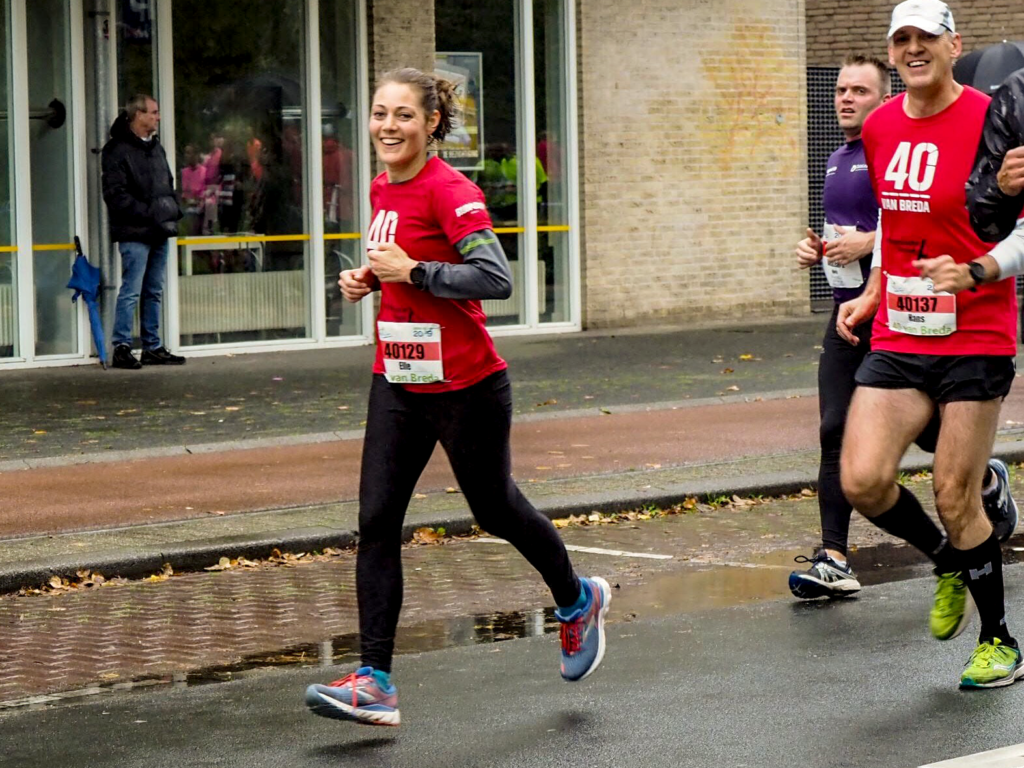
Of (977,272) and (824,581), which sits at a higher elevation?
(977,272)

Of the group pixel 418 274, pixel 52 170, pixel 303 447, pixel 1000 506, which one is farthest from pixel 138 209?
pixel 418 274

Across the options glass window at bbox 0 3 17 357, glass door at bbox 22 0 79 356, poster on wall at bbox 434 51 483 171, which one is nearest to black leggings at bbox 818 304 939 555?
glass window at bbox 0 3 17 357

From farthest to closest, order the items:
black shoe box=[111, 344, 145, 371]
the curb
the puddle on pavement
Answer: black shoe box=[111, 344, 145, 371] → the curb → the puddle on pavement

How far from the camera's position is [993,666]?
5.88 meters

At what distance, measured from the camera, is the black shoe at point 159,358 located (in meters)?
16.3

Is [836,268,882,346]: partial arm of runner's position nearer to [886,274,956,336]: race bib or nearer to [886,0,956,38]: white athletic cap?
[886,274,956,336]: race bib

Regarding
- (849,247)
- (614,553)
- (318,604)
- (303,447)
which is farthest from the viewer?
(303,447)

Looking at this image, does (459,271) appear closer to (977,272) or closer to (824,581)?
(977,272)

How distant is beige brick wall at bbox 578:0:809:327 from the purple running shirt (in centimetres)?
1188

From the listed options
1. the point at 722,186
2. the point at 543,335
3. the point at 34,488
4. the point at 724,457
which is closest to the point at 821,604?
the point at 724,457

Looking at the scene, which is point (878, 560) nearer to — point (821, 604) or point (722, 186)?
point (821, 604)

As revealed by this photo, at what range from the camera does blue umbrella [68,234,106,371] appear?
15898 millimetres

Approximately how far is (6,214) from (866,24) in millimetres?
11955

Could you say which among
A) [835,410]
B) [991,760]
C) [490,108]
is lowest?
[991,760]
